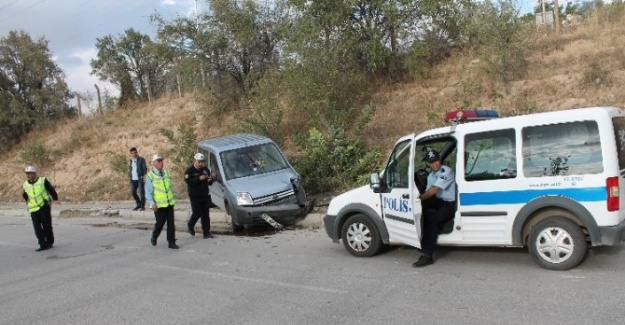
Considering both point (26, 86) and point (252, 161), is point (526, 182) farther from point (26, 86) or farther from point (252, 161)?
point (26, 86)

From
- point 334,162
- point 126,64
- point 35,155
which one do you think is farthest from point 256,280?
point 126,64

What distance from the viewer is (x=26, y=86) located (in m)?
31.4

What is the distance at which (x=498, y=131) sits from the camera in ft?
20.0

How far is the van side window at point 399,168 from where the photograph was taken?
6707mm

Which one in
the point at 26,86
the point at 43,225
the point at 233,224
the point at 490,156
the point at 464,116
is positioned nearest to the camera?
the point at 490,156

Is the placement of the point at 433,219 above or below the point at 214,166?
below

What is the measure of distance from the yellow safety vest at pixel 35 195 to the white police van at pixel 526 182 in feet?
22.7

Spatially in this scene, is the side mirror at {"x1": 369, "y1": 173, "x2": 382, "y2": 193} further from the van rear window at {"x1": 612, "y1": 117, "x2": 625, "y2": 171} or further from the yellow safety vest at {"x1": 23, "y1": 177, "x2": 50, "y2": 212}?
the yellow safety vest at {"x1": 23, "y1": 177, "x2": 50, "y2": 212}

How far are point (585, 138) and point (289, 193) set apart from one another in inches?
242

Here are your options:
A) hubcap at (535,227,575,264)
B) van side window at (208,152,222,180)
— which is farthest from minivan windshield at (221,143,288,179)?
hubcap at (535,227,575,264)

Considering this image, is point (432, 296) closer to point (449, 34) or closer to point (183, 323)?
point (183, 323)

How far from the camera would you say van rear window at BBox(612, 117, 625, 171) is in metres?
5.52

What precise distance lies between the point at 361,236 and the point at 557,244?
2549mm

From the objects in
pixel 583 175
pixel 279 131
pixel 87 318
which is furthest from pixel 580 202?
pixel 279 131
